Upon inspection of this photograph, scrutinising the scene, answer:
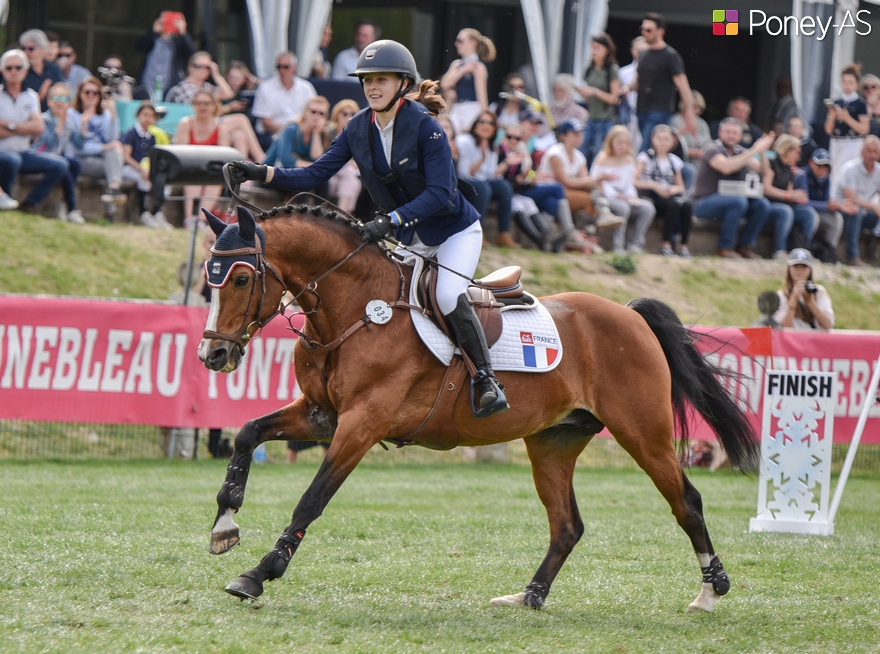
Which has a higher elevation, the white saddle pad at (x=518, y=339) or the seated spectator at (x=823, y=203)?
the seated spectator at (x=823, y=203)

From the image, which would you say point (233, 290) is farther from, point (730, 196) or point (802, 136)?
point (802, 136)

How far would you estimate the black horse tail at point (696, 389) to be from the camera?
23.6 ft

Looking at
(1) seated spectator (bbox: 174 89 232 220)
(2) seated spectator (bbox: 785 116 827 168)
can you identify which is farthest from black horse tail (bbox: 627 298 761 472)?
(2) seated spectator (bbox: 785 116 827 168)

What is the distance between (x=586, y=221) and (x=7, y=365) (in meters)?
8.97

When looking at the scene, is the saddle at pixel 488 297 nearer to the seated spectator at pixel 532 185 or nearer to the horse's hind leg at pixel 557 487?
the horse's hind leg at pixel 557 487

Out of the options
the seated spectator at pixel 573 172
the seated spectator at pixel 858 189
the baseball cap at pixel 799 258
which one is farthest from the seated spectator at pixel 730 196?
the baseball cap at pixel 799 258

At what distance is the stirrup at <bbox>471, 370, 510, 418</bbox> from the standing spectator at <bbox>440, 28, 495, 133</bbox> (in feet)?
34.8

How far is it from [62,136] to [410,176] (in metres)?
9.55

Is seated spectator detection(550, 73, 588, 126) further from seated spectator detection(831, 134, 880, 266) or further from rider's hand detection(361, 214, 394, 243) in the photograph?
rider's hand detection(361, 214, 394, 243)

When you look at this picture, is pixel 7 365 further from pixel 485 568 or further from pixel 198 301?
pixel 485 568

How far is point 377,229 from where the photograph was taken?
5.97 meters

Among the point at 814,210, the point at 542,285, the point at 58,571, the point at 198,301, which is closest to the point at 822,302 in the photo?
the point at 542,285

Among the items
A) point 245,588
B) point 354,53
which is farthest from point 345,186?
point 245,588

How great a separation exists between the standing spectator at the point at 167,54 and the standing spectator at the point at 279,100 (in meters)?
1.57
